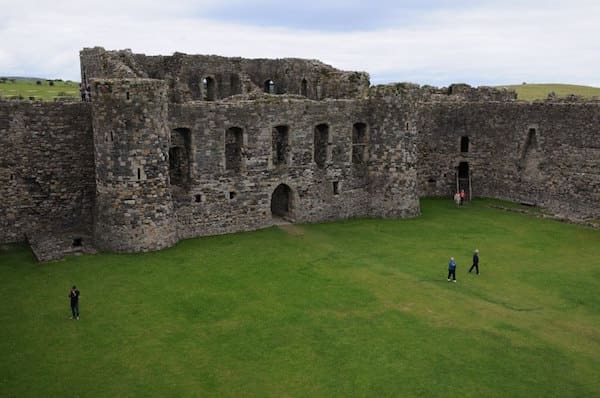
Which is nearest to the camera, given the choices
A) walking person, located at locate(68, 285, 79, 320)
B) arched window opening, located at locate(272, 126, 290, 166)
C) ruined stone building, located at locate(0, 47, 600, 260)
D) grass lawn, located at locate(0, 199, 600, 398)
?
grass lawn, located at locate(0, 199, 600, 398)

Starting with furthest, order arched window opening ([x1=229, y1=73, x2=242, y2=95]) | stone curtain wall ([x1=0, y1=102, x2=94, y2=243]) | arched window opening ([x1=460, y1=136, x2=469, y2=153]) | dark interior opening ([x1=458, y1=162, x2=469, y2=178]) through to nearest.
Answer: dark interior opening ([x1=458, y1=162, x2=469, y2=178]) → arched window opening ([x1=460, y1=136, x2=469, y2=153]) → arched window opening ([x1=229, y1=73, x2=242, y2=95]) → stone curtain wall ([x1=0, y1=102, x2=94, y2=243])

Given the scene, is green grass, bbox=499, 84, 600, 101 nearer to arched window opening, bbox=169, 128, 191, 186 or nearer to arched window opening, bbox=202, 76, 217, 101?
arched window opening, bbox=202, 76, 217, 101

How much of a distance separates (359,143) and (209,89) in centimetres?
1112

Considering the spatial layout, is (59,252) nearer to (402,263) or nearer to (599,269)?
(402,263)

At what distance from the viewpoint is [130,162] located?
2567 centimetres

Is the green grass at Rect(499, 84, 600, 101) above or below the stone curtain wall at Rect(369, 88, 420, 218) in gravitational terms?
above

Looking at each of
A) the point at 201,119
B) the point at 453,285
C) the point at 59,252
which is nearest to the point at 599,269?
the point at 453,285

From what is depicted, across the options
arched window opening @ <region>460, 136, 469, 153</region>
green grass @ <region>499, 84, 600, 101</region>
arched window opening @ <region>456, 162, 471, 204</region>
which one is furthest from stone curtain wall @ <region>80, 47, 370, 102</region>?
green grass @ <region>499, 84, 600, 101</region>

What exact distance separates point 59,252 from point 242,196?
865 cm

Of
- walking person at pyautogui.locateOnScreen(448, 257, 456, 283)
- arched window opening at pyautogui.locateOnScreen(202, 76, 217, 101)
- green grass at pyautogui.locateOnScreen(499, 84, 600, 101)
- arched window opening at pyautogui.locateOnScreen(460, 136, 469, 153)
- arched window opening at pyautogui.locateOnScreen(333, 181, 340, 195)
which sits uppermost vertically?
green grass at pyautogui.locateOnScreen(499, 84, 600, 101)

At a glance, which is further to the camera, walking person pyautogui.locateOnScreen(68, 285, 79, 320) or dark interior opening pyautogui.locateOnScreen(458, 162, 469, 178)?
dark interior opening pyautogui.locateOnScreen(458, 162, 469, 178)

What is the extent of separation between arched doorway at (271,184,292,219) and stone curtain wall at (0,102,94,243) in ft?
31.7

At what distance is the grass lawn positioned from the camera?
52.2ft

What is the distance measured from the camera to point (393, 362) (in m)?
16.9
